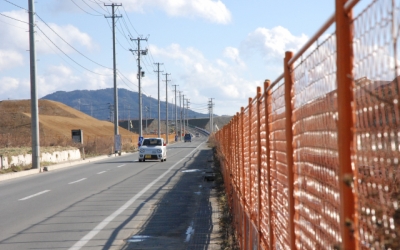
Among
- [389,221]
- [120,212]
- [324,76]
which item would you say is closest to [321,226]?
[324,76]

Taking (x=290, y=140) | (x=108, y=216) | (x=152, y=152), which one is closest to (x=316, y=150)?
(x=290, y=140)

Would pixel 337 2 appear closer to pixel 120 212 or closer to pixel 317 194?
pixel 317 194

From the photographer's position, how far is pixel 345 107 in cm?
209

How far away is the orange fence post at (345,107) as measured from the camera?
206 centimetres

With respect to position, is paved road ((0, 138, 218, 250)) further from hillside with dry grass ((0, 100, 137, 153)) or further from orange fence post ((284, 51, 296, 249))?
hillside with dry grass ((0, 100, 137, 153))

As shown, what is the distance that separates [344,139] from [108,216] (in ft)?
35.0

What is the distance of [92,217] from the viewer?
12141mm

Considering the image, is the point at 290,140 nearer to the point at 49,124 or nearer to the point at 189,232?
the point at 189,232

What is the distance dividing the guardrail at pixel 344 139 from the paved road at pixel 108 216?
5864 mm

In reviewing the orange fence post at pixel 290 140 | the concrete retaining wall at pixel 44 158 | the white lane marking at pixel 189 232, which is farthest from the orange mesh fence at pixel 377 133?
the concrete retaining wall at pixel 44 158

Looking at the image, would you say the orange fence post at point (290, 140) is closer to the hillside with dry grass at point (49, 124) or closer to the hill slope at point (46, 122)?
the hillside with dry grass at point (49, 124)

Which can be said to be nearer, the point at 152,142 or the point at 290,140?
the point at 290,140

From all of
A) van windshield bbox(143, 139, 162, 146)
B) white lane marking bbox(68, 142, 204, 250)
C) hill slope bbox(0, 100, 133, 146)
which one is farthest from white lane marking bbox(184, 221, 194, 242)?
hill slope bbox(0, 100, 133, 146)

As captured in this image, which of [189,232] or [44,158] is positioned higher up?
[44,158]
